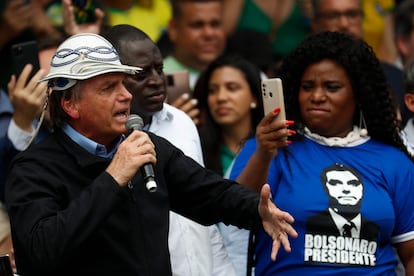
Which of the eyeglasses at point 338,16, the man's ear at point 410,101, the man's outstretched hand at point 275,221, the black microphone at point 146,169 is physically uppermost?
the eyeglasses at point 338,16

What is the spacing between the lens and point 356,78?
18.7ft

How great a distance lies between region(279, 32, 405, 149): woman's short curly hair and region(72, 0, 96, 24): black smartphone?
4.60 feet

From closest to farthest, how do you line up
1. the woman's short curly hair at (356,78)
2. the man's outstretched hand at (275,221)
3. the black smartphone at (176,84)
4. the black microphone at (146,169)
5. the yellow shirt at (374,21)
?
1. the black microphone at (146,169)
2. the man's outstretched hand at (275,221)
3. the woman's short curly hair at (356,78)
4. the black smartphone at (176,84)
5. the yellow shirt at (374,21)

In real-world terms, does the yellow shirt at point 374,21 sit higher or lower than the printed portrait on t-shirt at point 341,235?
higher

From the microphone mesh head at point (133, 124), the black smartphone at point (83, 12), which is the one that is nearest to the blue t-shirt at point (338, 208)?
the microphone mesh head at point (133, 124)

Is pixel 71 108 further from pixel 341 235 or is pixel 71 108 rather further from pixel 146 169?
pixel 341 235

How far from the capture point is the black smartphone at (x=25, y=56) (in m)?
5.95

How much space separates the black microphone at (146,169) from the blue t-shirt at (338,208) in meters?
1.26

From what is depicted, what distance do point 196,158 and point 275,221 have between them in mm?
1104

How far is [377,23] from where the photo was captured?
9.47 metres

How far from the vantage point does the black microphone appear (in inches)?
161

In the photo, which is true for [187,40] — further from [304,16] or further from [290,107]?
[290,107]

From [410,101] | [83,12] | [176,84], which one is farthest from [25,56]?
[410,101]

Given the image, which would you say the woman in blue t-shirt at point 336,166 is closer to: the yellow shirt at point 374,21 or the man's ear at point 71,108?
the man's ear at point 71,108
